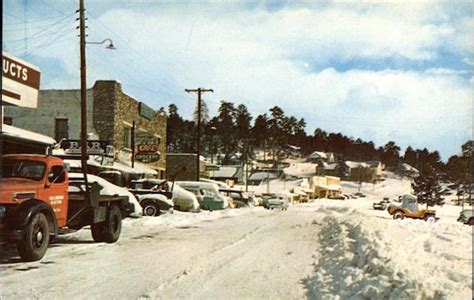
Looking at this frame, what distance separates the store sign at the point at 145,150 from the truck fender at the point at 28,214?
26.8 meters

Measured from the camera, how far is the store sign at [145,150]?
119 ft

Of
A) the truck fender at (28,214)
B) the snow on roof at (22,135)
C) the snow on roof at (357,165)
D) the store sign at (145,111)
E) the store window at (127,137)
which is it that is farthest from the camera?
the snow on roof at (357,165)

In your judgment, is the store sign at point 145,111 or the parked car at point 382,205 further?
the store sign at point 145,111

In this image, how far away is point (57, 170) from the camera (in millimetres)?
10578

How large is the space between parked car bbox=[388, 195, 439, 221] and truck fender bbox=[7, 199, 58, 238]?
23.8m

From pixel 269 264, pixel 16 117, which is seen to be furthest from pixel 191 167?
pixel 269 264

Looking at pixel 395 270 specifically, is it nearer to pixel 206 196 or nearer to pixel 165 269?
pixel 165 269

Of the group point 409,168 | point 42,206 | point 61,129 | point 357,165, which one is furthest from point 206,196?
point 357,165

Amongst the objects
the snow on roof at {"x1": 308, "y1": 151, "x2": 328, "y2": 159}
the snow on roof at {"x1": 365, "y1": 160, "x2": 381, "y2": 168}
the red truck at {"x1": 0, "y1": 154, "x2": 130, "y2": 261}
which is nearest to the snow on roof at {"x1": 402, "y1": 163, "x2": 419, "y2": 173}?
the snow on roof at {"x1": 365, "y1": 160, "x2": 381, "y2": 168}

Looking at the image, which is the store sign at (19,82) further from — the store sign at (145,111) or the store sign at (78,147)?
the store sign at (145,111)

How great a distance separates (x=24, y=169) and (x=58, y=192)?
0.85m

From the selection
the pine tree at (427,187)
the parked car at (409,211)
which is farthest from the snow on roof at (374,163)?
the parked car at (409,211)

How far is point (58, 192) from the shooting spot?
34.1ft

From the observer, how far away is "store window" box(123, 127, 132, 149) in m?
34.9
